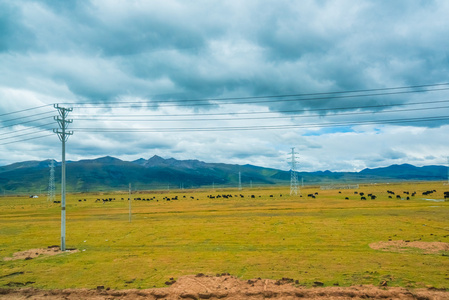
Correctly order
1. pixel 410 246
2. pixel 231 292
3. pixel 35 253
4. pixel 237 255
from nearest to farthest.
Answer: pixel 231 292 < pixel 237 255 < pixel 410 246 < pixel 35 253

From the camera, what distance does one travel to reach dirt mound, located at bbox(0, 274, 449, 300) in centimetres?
1634

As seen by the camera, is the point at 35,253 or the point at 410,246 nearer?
the point at 410,246

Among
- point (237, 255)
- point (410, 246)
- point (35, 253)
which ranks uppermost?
point (410, 246)

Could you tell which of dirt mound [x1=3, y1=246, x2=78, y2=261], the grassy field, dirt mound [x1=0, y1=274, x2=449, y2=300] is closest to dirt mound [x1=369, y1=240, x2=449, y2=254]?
the grassy field

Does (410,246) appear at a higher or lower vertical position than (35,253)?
higher

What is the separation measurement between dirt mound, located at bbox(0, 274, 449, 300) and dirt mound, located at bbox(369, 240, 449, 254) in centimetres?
974

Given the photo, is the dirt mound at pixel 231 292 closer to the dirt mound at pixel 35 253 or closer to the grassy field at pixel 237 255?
the grassy field at pixel 237 255

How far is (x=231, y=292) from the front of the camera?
1744 centimetres

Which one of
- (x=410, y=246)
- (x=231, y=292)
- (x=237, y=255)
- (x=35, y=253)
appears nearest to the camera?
(x=231, y=292)

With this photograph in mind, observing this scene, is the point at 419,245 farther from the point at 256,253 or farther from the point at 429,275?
the point at 256,253

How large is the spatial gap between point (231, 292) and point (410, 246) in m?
17.4

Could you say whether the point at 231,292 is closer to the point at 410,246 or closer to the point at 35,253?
the point at 410,246

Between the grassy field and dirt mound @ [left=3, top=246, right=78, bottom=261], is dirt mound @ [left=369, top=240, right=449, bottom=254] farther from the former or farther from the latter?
dirt mound @ [left=3, top=246, right=78, bottom=261]

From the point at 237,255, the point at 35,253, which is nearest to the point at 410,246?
the point at 237,255
